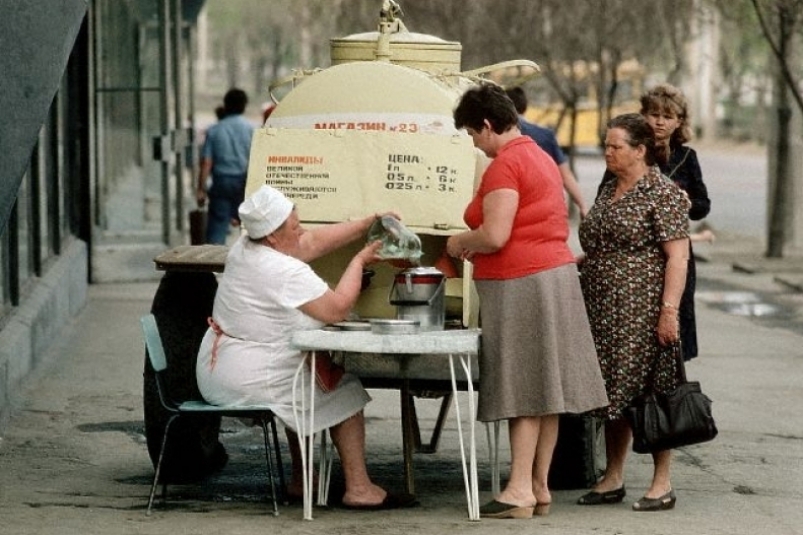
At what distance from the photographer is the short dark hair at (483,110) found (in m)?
8.17

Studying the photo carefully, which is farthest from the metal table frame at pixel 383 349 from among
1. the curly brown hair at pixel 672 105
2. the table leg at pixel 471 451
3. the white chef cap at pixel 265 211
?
the curly brown hair at pixel 672 105

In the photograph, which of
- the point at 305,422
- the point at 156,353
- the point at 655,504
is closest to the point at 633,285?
the point at 655,504

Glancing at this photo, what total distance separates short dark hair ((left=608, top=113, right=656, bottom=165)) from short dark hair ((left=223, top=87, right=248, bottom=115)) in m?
10.0

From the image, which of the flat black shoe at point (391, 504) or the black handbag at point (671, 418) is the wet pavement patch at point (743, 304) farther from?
the flat black shoe at point (391, 504)

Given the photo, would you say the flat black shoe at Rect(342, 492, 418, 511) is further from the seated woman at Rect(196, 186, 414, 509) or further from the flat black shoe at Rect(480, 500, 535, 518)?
the flat black shoe at Rect(480, 500, 535, 518)

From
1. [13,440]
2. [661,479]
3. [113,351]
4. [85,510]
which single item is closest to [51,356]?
[113,351]

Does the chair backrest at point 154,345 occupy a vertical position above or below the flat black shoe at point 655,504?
above

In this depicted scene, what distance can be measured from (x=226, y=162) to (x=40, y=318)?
18.0 feet

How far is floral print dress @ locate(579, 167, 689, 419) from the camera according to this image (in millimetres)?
8492

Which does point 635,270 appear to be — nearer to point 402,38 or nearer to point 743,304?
point 402,38

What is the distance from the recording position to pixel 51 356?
13.6 m

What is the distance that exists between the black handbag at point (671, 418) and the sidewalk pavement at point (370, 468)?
0.32m

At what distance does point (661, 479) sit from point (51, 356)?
19.8 feet

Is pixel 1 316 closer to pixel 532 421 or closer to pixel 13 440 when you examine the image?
pixel 13 440
